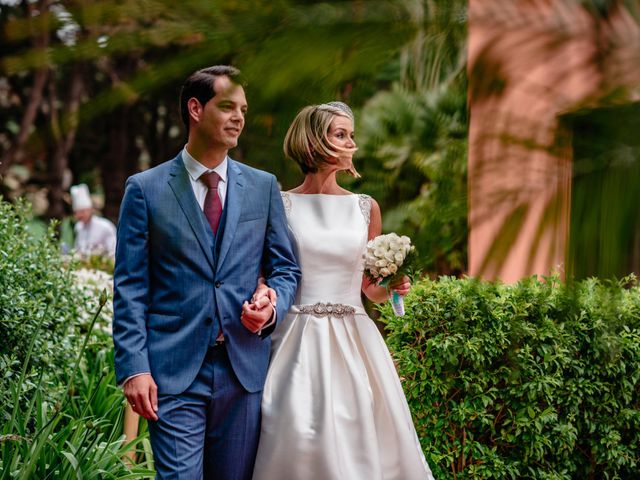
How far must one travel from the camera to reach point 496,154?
1.88ft

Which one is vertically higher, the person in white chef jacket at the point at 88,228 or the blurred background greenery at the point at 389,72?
the blurred background greenery at the point at 389,72

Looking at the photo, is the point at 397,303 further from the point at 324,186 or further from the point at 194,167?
the point at 194,167

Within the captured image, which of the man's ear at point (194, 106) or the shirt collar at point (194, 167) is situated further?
the shirt collar at point (194, 167)

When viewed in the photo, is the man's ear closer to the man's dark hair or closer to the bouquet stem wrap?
the man's dark hair

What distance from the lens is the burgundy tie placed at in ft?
9.03

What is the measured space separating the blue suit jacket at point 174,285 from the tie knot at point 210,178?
0.27 ft

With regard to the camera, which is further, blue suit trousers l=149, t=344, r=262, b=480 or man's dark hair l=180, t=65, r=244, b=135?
blue suit trousers l=149, t=344, r=262, b=480

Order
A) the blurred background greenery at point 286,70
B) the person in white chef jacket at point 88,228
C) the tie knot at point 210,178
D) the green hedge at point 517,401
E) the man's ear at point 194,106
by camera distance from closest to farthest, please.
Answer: the blurred background greenery at point 286,70 < the man's ear at point 194,106 < the tie knot at point 210,178 < the green hedge at point 517,401 < the person in white chef jacket at point 88,228

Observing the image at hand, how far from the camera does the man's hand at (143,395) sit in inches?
100

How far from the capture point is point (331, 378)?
10.0 feet

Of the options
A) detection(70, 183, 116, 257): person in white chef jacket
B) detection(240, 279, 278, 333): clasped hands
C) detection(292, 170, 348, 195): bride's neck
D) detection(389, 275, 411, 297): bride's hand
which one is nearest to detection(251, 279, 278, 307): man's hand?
detection(240, 279, 278, 333): clasped hands

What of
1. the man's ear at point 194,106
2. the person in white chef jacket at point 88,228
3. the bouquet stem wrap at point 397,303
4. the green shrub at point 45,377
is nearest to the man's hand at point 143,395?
the green shrub at point 45,377

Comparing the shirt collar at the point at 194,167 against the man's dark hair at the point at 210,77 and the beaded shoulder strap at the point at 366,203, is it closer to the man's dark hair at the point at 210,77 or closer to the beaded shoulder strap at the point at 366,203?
the beaded shoulder strap at the point at 366,203

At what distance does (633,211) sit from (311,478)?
2525 mm
